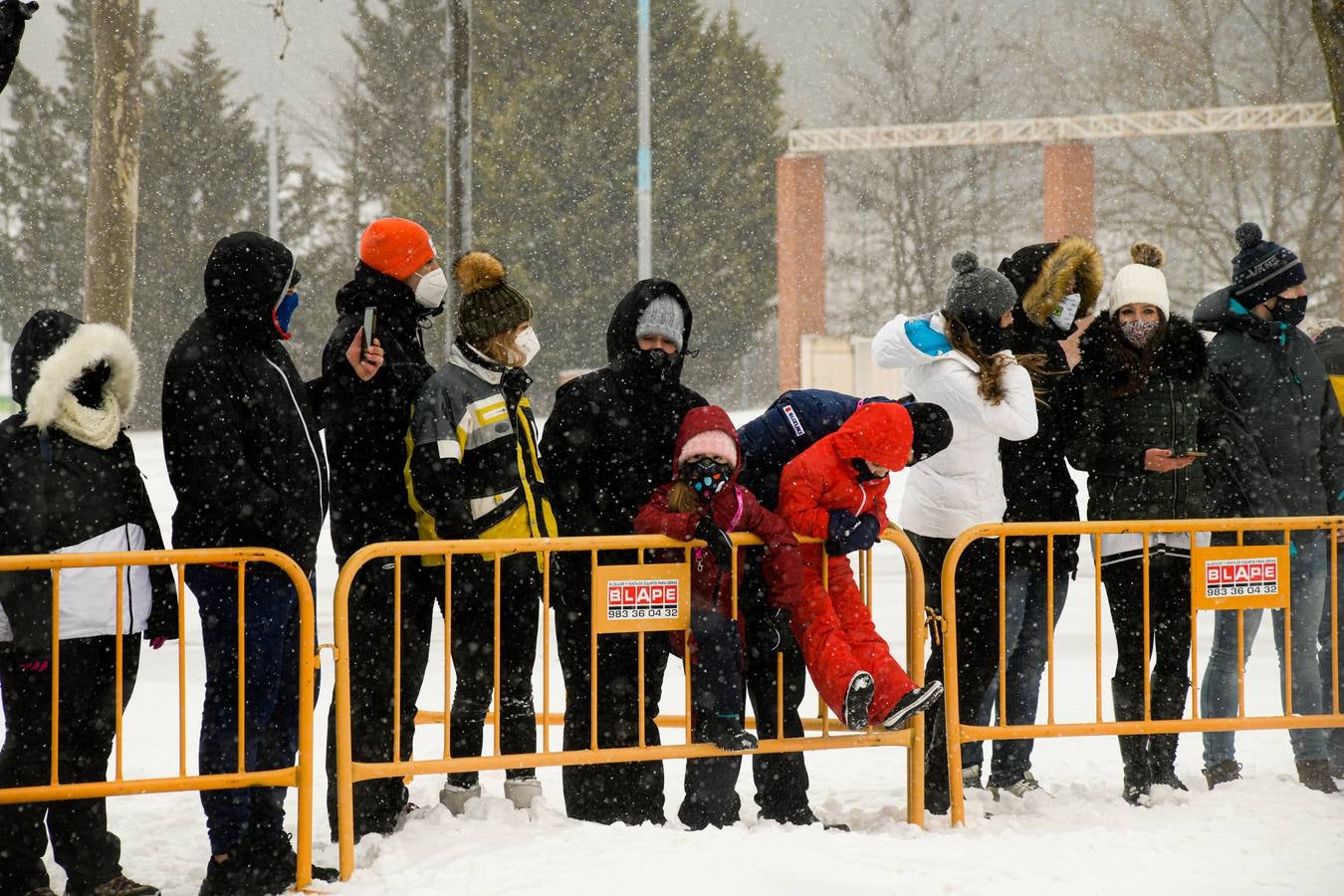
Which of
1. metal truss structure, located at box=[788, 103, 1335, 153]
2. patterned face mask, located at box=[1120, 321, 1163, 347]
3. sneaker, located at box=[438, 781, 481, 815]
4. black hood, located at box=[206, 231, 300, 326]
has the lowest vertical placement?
sneaker, located at box=[438, 781, 481, 815]

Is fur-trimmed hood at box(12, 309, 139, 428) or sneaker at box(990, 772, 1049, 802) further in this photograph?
sneaker at box(990, 772, 1049, 802)

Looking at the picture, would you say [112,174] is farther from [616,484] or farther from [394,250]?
[616,484]

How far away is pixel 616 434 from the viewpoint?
5172 mm

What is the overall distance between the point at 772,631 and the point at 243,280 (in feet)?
7.19

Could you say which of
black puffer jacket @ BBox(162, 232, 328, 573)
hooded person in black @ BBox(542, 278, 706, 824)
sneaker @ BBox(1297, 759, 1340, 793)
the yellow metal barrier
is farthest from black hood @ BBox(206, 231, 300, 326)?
sneaker @ BBox(1297, 759, 1340, 793)

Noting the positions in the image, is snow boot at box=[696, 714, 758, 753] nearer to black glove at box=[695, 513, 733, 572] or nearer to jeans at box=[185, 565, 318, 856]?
black glove at box=[695, 513, 733, 572]

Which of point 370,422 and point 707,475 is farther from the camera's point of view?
point 370,422

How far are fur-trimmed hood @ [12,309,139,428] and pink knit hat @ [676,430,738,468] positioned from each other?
1878 millimetres

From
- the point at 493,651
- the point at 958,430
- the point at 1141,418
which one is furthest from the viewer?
the point at 1141,418

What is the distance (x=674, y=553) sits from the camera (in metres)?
5.18

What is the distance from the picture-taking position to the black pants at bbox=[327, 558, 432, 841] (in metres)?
4.99

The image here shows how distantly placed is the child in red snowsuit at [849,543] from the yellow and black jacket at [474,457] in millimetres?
948

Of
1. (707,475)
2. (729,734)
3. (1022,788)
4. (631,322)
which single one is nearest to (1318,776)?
(1022,788)

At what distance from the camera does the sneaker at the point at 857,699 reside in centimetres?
498
